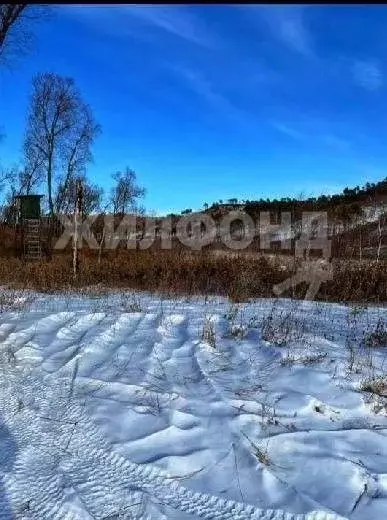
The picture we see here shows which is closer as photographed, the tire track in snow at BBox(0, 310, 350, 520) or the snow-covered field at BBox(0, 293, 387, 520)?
the tire track in snow at BBox(0, 310, 350, 520)

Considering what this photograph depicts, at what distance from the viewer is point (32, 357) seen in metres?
5.19

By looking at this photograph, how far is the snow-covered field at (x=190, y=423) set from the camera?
8.54ft

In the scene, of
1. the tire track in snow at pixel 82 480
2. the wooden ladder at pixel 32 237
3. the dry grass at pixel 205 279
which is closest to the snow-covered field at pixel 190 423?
the tire track in snow at pixel 82 480

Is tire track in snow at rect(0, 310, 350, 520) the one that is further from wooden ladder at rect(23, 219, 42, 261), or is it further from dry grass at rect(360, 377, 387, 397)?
wooden ladder at rect(23, 219, 42, 261)

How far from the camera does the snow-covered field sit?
102 inches

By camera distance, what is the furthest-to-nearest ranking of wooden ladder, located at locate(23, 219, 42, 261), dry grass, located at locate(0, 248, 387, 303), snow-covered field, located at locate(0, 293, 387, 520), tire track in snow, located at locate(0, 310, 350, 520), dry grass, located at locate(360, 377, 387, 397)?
wooden ladder, located at locate(23, 219, 42, 261)
dry grass, located at locate(0, 248, 387, 303)
dry grass, located at locate(360, 377, 387, 397)
snow-covered field, located at locate(0, 293, 387, 520)
tire track in snow, located at locate(0, 310, 350, 520)

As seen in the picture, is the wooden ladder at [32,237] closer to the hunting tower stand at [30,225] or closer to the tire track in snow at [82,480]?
the hunting tower stand at [30,225]

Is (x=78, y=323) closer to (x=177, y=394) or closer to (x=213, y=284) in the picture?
(x=177, y=394)

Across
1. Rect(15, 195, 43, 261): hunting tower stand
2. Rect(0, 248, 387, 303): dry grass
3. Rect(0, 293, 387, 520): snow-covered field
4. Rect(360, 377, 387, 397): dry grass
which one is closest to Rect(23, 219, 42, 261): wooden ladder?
Rect(15, 195, 43, 261): hunting tower stand

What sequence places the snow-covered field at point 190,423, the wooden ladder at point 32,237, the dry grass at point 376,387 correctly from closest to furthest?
the snow-covered field at point 190,423 < the dry grass at point 376,387 < the wooden ladder at point 32,237

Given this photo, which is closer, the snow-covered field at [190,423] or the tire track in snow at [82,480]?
the tire track in snow at [82,480]

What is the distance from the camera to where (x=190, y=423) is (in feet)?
11.5

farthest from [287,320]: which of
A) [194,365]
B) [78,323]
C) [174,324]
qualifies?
[78,323]

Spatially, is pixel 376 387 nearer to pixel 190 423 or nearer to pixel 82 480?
pixel 190 423
